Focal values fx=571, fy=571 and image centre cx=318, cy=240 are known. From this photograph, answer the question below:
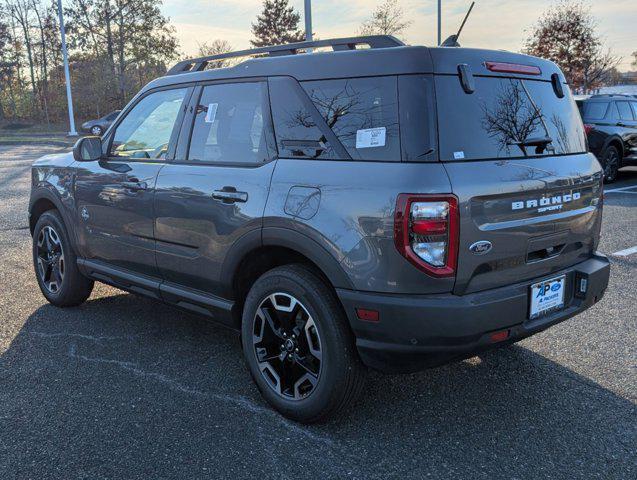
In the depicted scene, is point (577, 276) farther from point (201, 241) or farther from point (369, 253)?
point (201, 241)

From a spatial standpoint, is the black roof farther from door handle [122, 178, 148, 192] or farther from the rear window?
door handle [122, 178, 148, 192]

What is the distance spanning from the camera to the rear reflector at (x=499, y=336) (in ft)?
8.34

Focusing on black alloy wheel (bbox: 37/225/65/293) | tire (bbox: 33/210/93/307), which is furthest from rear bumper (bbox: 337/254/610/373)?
black alloy wheel (bbox: 37/225/65/293)

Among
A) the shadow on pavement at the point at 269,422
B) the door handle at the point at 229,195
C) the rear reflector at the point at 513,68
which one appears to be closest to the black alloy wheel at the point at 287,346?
the shadow on pavement at the point at 269,422

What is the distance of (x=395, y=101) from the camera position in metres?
2.53

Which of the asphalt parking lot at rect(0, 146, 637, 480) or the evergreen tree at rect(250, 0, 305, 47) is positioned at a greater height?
the evergreen tree at rect(250, 0, 305, 47)

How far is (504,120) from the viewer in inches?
109

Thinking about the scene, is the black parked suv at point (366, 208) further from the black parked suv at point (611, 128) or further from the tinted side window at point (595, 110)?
the tinted side window at point (595, 110)

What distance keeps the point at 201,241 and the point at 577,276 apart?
6.71 ft

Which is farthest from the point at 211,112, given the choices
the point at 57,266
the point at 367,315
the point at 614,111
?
the point at 614,111

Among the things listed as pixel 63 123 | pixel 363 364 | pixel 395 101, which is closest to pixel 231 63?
pixel 395 101

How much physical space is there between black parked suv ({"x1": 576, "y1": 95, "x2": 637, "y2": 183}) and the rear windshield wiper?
951 centimetres

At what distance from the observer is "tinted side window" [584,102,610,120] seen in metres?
11.6

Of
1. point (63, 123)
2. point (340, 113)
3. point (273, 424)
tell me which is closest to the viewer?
point (340, 113)
